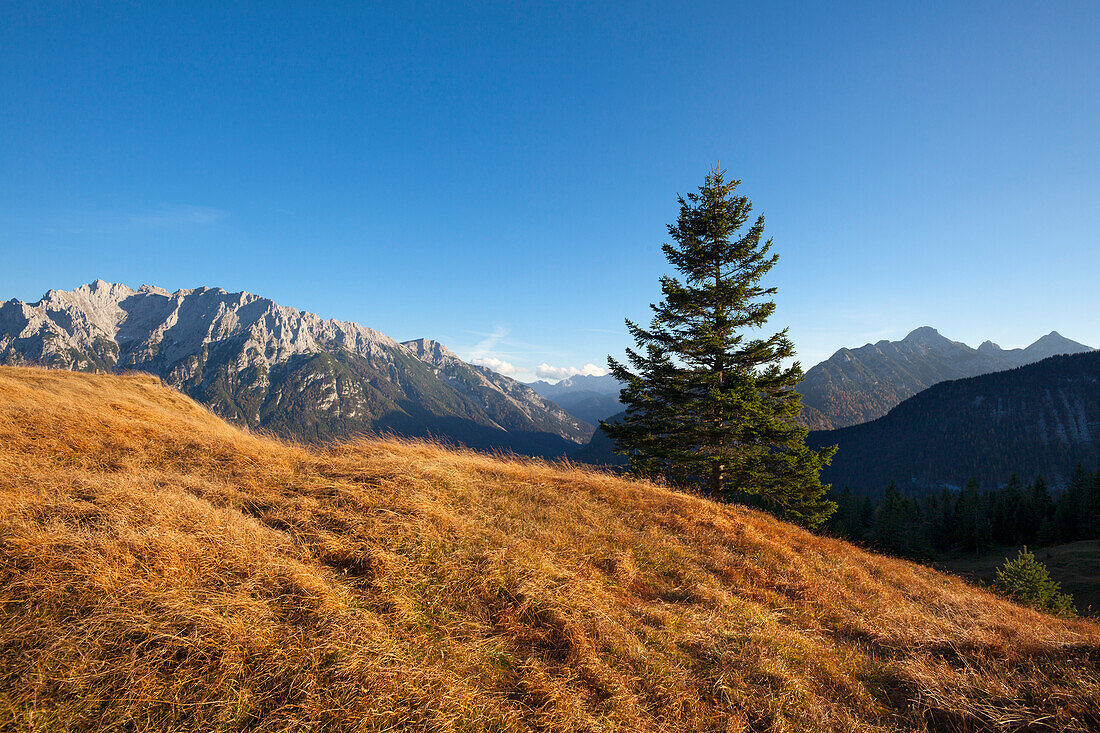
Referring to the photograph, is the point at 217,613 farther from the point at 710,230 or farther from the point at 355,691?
the point at 710,230

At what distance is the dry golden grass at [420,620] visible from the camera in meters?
3.10

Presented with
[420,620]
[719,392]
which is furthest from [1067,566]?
[420,620]

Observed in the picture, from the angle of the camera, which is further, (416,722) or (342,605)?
(342,605)

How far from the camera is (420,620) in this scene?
14.1ft

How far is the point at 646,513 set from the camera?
9.08m

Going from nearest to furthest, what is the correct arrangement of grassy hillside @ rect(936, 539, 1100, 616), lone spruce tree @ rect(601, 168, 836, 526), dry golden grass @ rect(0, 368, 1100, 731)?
dry golden grass @ rect(0, 368, 1100, 731), lone spruce tree @ rect(601, 168, 836, 526), grassy hillside @ rect(936, 539, 1100, 616)

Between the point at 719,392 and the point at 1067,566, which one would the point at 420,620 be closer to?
the point at 719,392

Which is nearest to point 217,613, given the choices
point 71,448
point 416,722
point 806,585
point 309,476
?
point 416,722

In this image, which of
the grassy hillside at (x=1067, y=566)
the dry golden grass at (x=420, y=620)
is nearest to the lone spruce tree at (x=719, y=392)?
the dry golden grass at (x=420, y=620)

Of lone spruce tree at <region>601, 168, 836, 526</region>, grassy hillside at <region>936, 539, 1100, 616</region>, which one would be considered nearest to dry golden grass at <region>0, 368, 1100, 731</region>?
lone spruce tree at <region>601, 168, 836, 526</region>

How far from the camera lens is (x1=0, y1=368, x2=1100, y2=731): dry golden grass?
3104mm

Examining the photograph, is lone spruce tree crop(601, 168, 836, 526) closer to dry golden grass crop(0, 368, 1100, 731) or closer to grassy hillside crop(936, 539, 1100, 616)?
dry golden grass crop(0, 368, 1100, 731)

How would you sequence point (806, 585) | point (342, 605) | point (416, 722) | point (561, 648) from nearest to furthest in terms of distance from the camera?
point (416, 722) → point (342, 605) → point (561, 648) → point (806, 585)

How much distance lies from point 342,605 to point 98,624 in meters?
1.81
